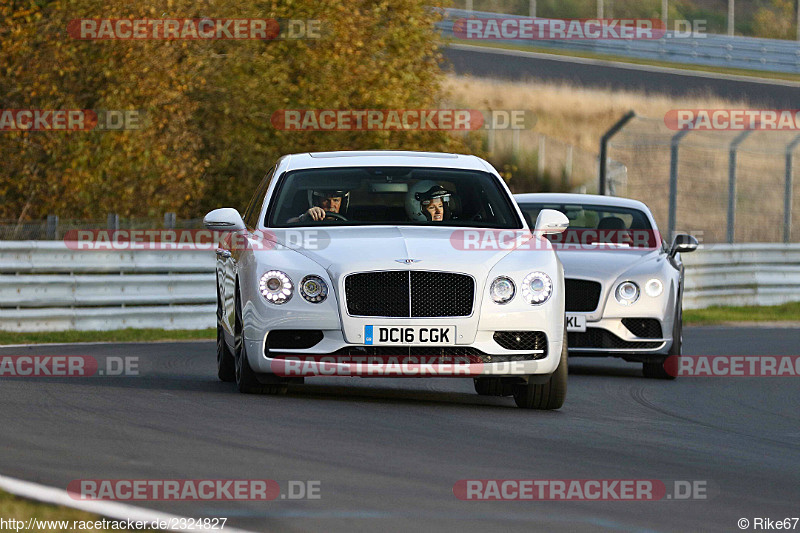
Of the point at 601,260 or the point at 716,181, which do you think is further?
the point at 716,181

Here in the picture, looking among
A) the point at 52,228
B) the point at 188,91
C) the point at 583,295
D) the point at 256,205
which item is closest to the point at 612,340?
the point at 583,295

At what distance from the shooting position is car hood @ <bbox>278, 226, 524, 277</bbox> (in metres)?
9.52

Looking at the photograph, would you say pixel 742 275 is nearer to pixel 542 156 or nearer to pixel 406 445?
pixel 542 156

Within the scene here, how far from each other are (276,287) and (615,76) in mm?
38797

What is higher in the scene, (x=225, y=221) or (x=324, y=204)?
(x=324, y=204)

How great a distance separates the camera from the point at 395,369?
9.43 m

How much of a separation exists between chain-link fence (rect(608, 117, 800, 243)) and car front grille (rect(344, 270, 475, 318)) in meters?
15.0

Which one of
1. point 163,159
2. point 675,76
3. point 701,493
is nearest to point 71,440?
point 701,493

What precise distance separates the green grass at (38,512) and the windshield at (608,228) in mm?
8924

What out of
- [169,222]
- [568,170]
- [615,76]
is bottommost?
[169,222]

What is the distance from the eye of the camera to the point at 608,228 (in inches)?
566

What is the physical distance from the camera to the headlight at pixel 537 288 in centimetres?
968

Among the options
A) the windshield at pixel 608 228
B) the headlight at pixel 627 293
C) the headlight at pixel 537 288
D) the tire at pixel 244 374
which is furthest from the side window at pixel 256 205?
the windshield at pixel 608 228

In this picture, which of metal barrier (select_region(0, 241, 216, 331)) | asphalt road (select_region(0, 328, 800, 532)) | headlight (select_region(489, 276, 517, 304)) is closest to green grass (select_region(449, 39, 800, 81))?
metal barrier (select_region(0, 241, 216, 331))
